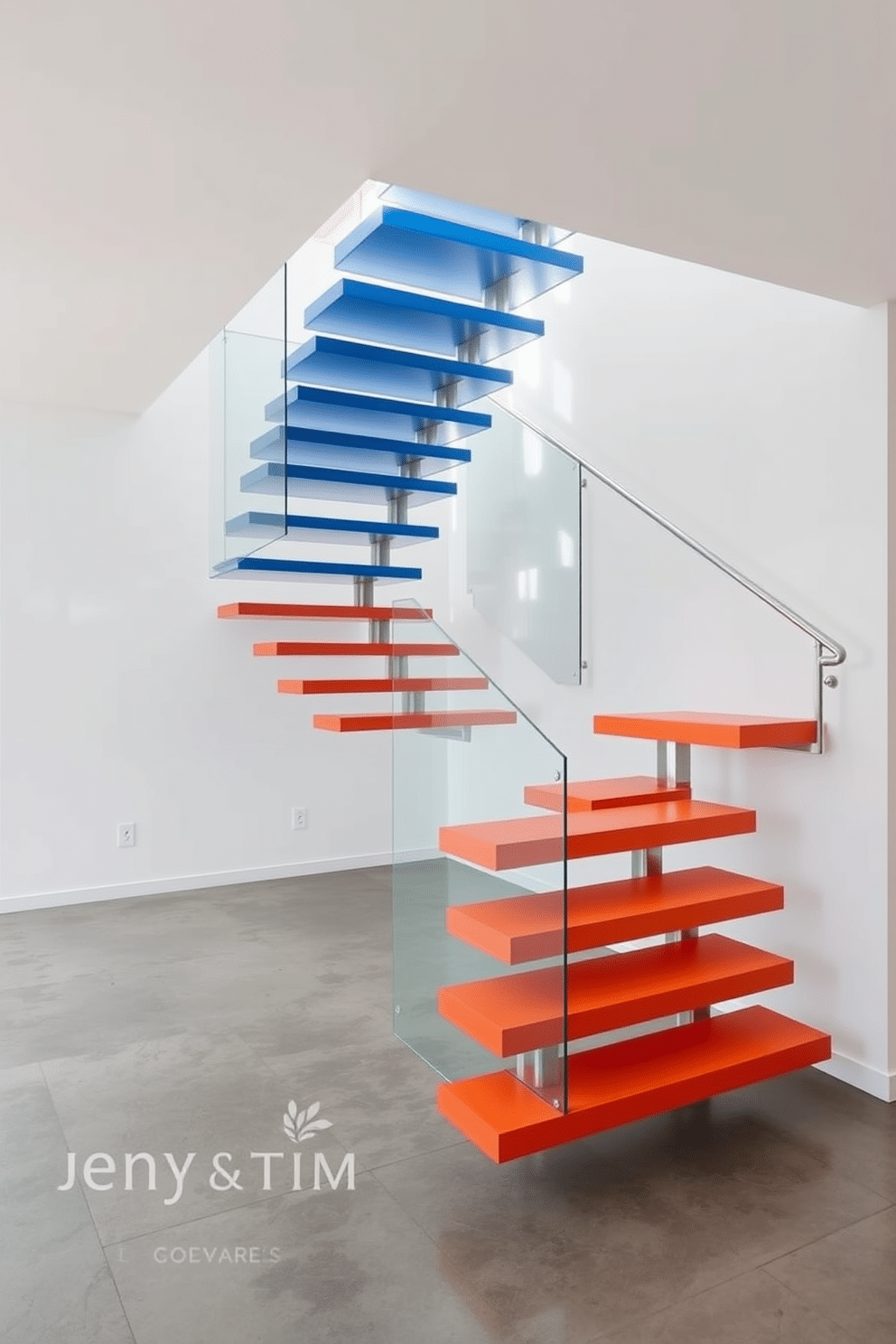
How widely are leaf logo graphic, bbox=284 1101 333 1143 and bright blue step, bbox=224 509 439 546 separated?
6.34 ft

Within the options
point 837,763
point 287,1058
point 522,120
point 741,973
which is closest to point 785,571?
point 837,763

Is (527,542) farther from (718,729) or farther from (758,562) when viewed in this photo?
(718,729)

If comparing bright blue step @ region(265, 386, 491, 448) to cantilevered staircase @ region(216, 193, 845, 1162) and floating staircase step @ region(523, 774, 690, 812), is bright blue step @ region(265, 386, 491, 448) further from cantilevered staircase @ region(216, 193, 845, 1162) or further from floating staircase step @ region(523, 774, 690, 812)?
floating staircase step @ region(523, 774, 690, 812)

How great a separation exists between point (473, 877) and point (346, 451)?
1900mm

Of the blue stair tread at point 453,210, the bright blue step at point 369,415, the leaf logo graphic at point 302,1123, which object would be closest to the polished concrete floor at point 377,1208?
the leaf logo graphic at point 302,1123

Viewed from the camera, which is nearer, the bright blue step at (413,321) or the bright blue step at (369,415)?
Answer: the bright blue step at (413,321)

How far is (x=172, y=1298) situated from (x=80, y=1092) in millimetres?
1039

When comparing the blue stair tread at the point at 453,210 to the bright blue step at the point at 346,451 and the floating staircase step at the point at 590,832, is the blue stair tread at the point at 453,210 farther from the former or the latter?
the floating staircase step at the point at 590,832

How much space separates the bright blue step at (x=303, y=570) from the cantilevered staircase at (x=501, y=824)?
1cm

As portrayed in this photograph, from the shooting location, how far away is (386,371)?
3.54 m

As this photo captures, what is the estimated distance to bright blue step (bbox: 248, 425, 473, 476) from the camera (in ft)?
11.3

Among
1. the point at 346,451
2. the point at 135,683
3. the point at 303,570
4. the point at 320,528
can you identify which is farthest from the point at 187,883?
the point at 346,451

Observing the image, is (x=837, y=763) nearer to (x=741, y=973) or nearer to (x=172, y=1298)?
(x=741, y=973)

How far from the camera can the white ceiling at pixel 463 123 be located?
5.47ft
